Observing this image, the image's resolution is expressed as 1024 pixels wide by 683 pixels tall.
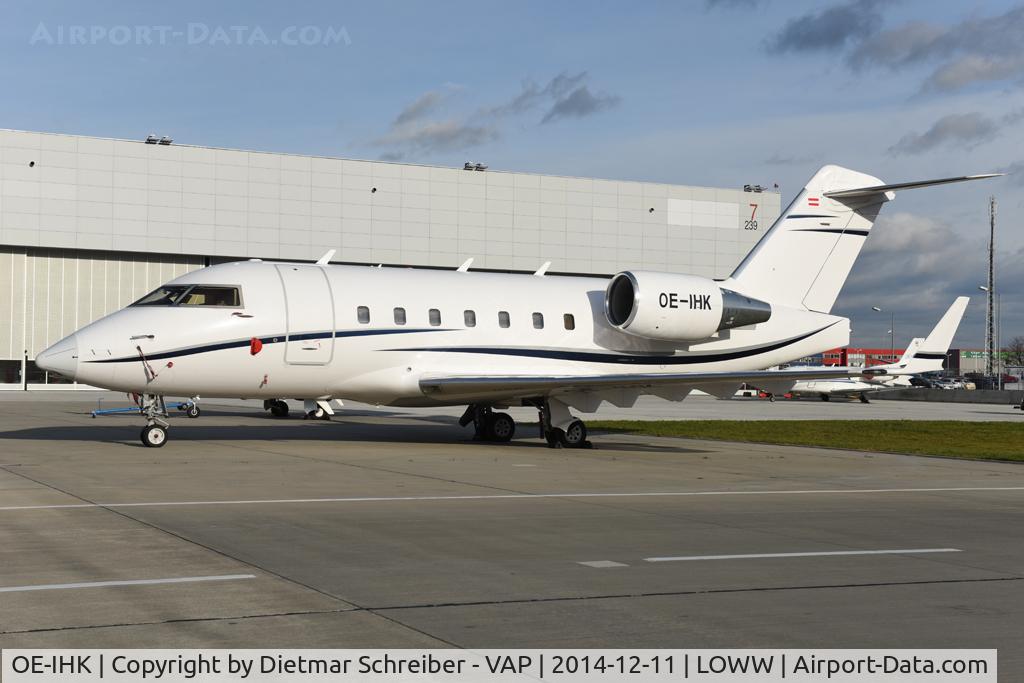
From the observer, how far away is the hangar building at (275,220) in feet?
225

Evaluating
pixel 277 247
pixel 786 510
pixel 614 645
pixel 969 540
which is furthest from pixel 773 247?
pixel 277 247

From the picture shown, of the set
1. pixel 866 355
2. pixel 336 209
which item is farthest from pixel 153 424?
pixel 866 355

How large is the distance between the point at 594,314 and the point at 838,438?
7.82 meters

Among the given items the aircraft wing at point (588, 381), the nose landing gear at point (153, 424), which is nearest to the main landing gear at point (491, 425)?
the aircraft wing at point (588, 381)

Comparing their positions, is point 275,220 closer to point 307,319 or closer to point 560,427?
point 560,427

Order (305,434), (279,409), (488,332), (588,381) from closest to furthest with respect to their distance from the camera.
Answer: (588,381), (488,332), (305,434), (279,409)

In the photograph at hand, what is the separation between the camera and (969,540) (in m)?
10.7

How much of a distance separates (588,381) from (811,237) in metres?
7.87

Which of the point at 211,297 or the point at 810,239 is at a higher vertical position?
the point at 810,239

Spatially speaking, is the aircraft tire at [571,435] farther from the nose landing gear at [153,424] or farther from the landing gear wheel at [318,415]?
the landing gear wheel at [318,415]

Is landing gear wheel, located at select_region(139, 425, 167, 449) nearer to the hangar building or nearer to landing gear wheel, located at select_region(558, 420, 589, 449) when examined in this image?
landing gear wheel, located at select_region(558, 420, 589, 449)

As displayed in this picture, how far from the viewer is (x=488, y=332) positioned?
2284cm

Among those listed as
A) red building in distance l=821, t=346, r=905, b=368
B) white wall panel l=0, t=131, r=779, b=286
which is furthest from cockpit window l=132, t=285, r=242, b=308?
red building in distance l=821, t=346, r=905, b=368

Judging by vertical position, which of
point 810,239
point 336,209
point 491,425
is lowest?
point 491,425
